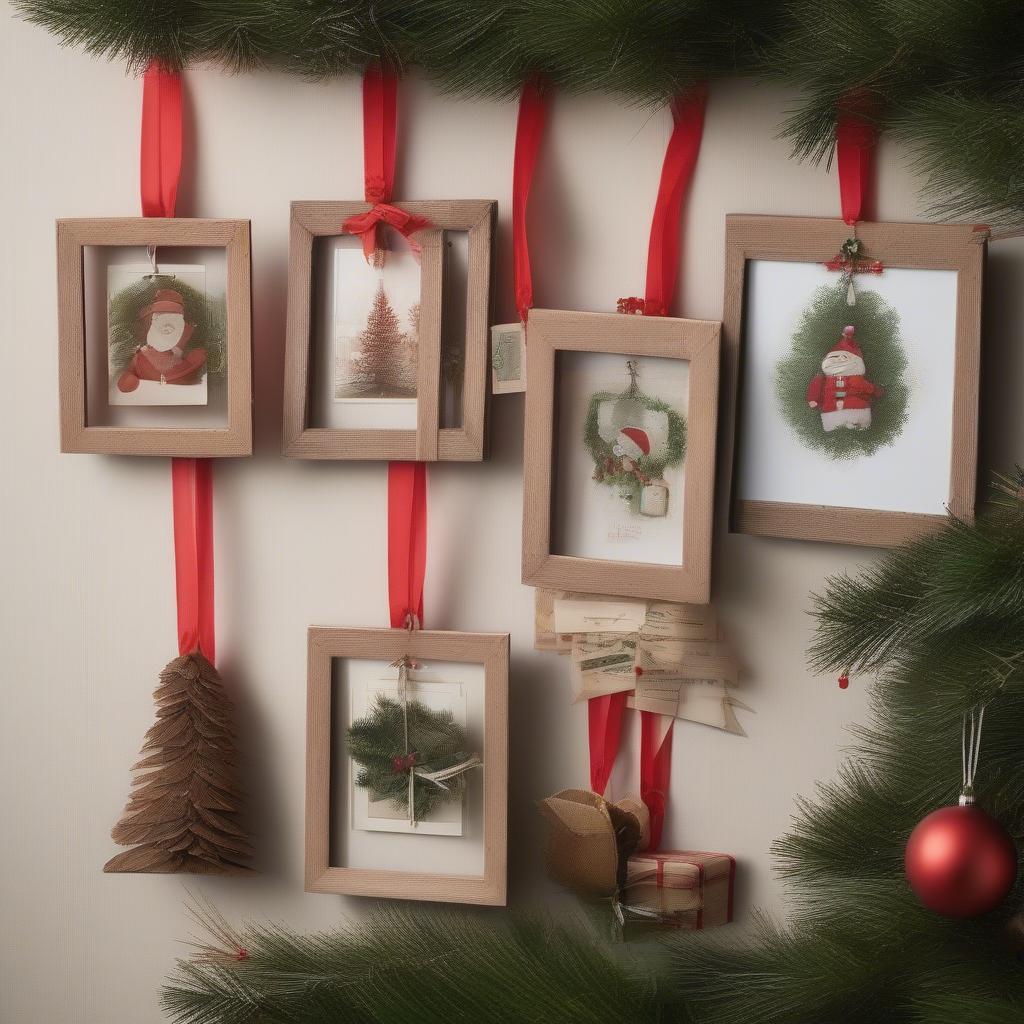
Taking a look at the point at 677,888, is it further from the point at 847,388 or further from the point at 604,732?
the point at 847,388

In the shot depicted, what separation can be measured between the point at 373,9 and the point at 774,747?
69 cm

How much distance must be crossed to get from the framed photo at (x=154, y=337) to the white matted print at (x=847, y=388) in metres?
0.44

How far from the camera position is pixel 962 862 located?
2.24ft

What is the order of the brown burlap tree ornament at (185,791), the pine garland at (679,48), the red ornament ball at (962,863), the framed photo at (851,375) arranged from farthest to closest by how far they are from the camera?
the brown burlap tree ornament at (185,791) → the framed photo at (851,375) → the pine garland at (679,48) → the red ornament ball at (962,863)

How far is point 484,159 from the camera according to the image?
3.39 feet

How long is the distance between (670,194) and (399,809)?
22.5 inches

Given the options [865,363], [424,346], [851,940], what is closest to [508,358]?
[424,346]

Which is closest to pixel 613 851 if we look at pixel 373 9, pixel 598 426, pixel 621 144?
pixel 598 426

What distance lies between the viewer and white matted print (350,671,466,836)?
104 centimetres

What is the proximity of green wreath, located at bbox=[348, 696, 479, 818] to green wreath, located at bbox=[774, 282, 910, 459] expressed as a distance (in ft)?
1.28

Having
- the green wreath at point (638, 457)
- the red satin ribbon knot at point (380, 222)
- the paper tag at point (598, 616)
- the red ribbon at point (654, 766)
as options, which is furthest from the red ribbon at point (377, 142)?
the red ribbon at point (654, 766)

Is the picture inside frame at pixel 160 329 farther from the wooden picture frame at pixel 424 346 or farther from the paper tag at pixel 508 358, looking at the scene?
the paper tag at pixel 508 358

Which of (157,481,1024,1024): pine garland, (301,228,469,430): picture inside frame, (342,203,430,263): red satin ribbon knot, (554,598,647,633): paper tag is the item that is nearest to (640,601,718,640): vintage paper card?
(554,598,647,633): paper tag

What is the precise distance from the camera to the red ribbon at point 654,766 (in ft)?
3.40
